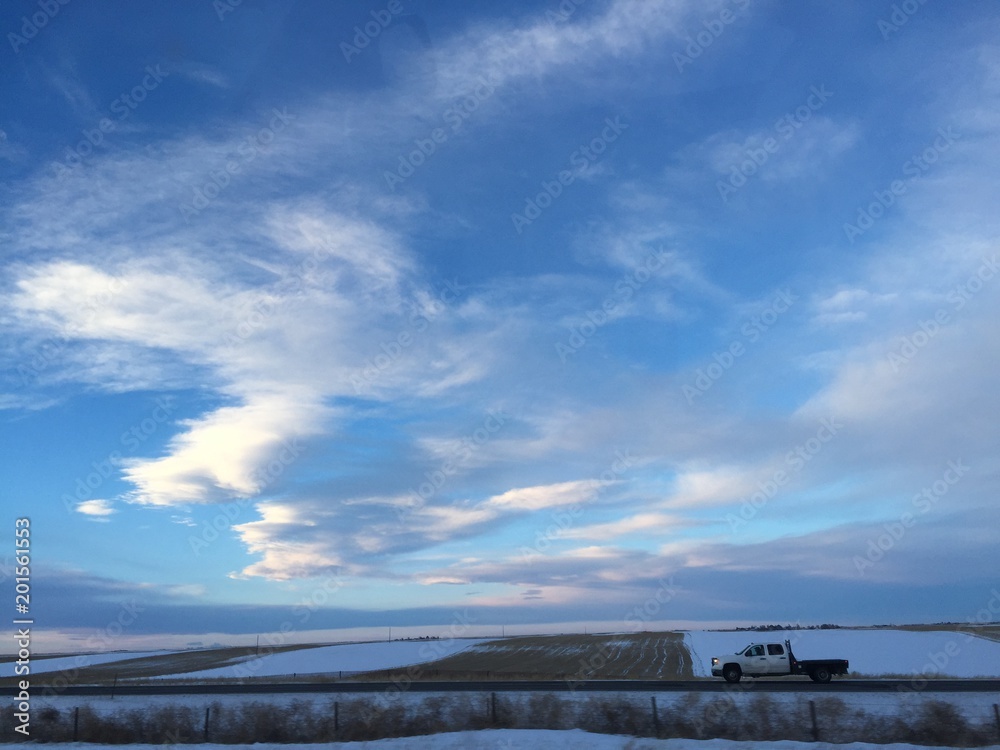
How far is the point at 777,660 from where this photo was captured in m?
43.8

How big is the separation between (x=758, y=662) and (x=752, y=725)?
18.8m

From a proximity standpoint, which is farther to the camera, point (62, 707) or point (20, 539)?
point (62, 707)

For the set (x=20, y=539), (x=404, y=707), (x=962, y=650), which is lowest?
(x=962, y=650)

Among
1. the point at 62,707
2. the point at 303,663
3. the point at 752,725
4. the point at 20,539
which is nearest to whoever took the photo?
the point at 20,539

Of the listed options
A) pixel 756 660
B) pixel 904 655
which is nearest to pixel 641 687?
pixel 756 660

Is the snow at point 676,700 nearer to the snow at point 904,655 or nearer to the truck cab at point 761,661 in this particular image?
the truck cab at point 761,661

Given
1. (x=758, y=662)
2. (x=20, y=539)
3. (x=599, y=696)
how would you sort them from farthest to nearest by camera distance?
(x=758, y=662)
(x=599, y=696)
(x=20, y=539)

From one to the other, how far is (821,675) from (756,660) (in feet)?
12.2

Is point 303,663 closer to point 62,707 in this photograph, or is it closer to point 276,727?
point 62,707

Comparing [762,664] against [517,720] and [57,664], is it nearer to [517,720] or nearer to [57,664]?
[517,720]

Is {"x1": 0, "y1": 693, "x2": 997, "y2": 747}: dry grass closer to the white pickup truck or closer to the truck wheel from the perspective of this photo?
the truck wheel

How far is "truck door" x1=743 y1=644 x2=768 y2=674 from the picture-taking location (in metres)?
43.6

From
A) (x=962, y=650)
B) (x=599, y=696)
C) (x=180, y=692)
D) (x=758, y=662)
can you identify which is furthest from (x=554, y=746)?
(x=962, y=650)

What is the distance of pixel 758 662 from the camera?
144 ft
